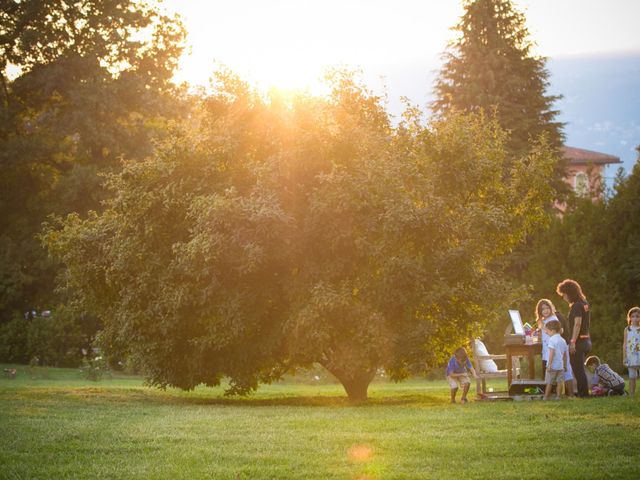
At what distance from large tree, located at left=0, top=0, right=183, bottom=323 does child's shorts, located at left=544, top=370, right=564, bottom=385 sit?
20937mm

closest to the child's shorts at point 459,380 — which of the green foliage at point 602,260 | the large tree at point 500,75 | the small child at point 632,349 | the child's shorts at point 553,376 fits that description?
the child's shorts at point 553,376

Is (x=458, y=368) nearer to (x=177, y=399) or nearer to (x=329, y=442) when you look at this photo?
(x=177, y=399)

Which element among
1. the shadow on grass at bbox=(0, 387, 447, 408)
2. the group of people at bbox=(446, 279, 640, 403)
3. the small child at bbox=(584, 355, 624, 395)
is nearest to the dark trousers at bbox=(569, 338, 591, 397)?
the group of people at bbox=(446, 279, 640, 403)

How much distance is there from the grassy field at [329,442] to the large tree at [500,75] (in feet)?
107

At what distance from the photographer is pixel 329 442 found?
10648 millimetres

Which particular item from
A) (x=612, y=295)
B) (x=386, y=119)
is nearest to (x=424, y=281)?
(x=386, y=119)

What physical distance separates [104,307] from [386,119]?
23.7 ft

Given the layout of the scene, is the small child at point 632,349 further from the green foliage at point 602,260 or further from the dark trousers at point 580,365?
the green foliage at point 602,260

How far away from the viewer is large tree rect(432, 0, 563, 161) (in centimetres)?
4703

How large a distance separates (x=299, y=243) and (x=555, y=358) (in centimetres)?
504

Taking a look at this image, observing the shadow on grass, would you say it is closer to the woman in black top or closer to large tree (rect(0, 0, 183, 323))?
the woman in black top

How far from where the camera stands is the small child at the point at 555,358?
16.6 meters

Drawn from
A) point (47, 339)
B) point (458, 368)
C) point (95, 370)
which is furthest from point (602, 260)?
point (47, 339)

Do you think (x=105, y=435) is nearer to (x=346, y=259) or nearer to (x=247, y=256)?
(x=247, y=256)
